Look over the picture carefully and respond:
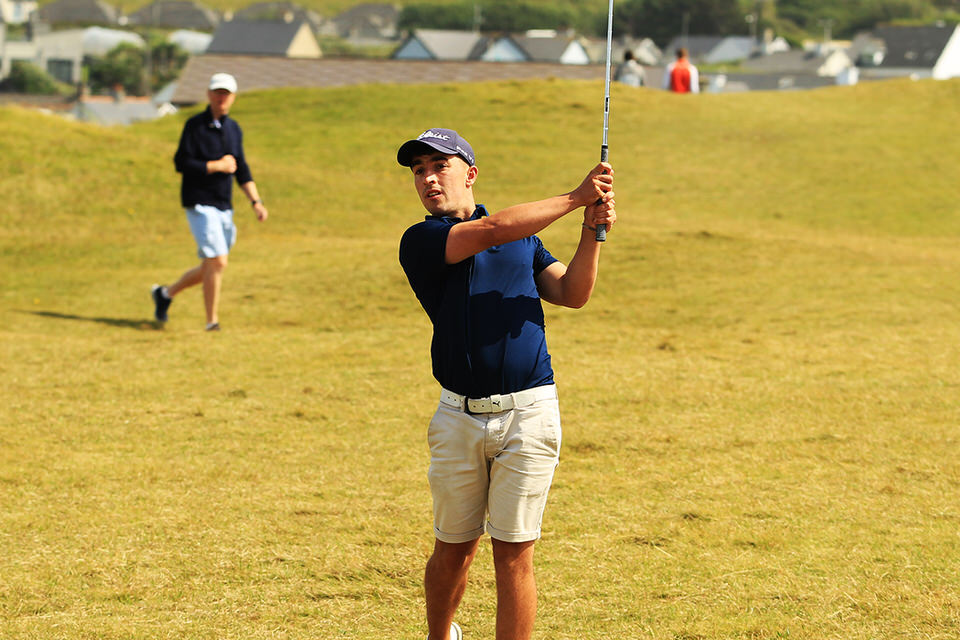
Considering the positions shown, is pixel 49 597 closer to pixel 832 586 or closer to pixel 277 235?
pixel 832 586

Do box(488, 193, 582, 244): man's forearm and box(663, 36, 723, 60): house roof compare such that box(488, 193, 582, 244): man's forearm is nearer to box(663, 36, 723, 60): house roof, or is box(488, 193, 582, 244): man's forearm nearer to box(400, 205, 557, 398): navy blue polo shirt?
box(400, 205, 557, 398): navy blue polo shirt

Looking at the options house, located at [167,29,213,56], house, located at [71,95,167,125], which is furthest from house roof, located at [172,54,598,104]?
house, located at [167,29,213,56]

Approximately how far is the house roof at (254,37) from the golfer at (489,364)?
12198 cm

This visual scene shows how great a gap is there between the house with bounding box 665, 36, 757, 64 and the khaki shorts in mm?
150294

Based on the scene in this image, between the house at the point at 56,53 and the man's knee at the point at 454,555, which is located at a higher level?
the house at the point at 56,53

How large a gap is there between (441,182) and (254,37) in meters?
129

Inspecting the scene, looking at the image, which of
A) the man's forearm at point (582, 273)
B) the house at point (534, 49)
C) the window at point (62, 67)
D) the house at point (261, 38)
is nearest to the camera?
the man's forearm at point (582, 273)

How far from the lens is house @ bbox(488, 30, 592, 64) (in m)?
110

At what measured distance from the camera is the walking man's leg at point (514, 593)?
4160mm

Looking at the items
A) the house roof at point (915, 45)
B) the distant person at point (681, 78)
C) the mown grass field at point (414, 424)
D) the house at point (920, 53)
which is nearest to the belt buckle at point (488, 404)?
the mown grass field at point (414, 424)

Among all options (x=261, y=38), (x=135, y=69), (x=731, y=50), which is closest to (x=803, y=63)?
(x=731, y=50)

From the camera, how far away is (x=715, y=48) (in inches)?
5965

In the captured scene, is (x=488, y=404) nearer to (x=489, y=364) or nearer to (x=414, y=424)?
(x=489, y=364)

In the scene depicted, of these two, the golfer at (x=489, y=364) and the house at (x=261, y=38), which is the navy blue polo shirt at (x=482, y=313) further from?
the house at (x=261, y=38)
